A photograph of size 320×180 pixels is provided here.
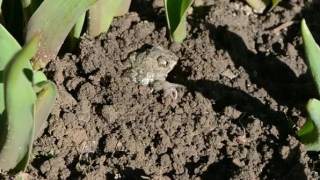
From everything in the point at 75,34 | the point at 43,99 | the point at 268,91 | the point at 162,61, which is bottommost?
the point at 268,91

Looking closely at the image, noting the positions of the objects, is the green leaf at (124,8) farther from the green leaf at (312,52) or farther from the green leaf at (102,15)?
the green leaf at (312,52)

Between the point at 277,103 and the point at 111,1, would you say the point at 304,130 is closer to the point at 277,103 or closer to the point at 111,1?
the point at 277,103

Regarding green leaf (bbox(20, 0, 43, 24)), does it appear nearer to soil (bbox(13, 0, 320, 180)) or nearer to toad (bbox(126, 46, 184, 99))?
soil (bbox(13, 0, 320, 180))

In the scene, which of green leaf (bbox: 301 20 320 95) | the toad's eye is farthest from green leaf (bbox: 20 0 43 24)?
green leaf (bbox: 301 20 320 95)

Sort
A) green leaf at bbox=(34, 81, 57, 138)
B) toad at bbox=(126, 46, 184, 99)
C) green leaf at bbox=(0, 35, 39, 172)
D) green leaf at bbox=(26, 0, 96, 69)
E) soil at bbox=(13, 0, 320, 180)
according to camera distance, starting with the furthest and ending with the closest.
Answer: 1. toad at bbox=(126, 46, 184, 99)
2. soil at bbox=(13, 0, 320, 180)
3. green leaf at bbox=(26, 0, 96, 69)
4. green leaf at bbox=(34, 81, 57, 138)
5. green leaf at bbox=(0, 35, 39, 172)

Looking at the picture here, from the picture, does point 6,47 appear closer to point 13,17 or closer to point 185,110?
point 13,17

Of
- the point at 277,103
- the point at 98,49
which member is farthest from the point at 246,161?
the point at 98,49

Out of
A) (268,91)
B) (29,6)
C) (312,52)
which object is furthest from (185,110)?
(29,6)
